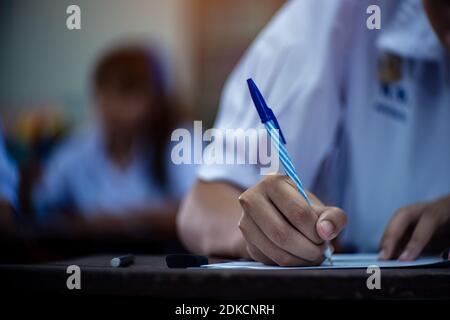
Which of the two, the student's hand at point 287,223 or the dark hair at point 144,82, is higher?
the dark hair at point 144,82

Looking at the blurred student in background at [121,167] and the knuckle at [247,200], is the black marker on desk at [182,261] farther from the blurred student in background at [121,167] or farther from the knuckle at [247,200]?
the blurred student in background at [121,167]

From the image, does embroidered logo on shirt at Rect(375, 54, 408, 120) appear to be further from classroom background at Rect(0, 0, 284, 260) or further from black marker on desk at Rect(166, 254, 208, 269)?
classroom background at Rect(0, 0, 284, 260)

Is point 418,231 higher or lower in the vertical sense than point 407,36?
lower

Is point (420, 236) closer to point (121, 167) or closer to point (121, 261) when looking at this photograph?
point (121, 261)

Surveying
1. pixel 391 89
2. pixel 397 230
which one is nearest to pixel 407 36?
pixel 391 89

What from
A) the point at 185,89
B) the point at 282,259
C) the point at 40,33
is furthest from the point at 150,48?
the point at 282,259

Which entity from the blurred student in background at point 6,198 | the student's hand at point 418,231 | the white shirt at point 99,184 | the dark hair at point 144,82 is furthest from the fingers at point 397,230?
the dark hair at point 144,82

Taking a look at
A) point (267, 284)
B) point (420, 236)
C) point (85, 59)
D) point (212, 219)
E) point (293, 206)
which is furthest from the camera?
point (85, 59)

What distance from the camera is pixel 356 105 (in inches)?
33.4

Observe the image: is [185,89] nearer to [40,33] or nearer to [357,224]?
[40,33]

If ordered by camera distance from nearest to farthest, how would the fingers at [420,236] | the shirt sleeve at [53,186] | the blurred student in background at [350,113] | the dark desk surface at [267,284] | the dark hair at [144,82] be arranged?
1. the dark desk surface at [267,284]
2. the fingers at [420,236]
3. the blurred student in background at [350,113]
4. the shirt sleeve at [53,186]
5. the dark hair at [144,82]

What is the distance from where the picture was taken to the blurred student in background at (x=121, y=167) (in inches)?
57.0

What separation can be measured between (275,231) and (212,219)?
23cm

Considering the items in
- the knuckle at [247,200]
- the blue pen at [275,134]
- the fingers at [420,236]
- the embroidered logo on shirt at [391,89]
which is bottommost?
the fingers at [420,236]
